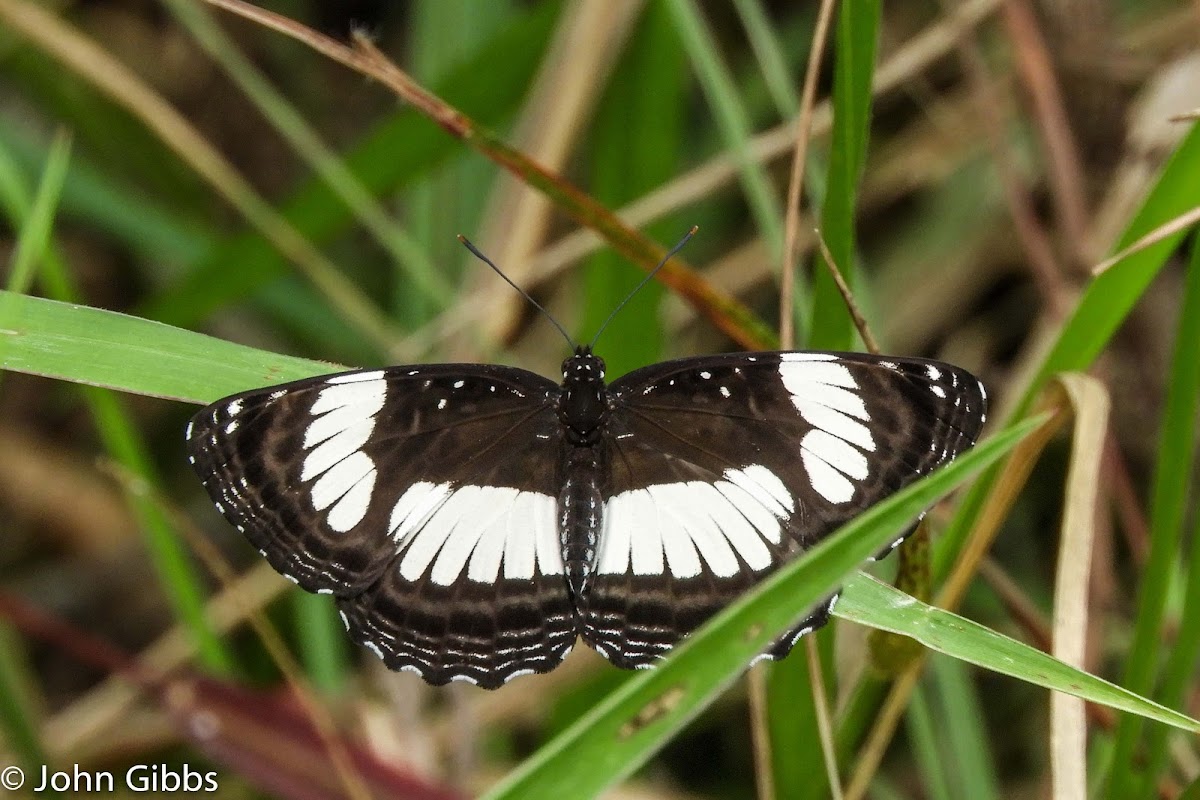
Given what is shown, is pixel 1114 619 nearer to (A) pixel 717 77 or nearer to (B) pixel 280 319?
(A) pixel 717 77

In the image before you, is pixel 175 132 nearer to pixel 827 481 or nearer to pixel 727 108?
pixel 727 108

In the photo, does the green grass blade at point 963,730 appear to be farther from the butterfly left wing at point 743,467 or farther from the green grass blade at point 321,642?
the green grass blade at point 321,642

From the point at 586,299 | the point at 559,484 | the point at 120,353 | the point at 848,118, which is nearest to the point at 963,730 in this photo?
the point at 559,484

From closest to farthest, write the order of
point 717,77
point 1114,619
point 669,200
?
point 717,77, point 669,200, point 1114,619

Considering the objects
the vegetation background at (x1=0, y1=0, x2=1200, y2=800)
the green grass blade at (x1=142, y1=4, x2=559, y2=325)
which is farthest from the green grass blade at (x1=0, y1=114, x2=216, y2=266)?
the green grass blade at (x1=142, y1=4, x2=559, y2=325)

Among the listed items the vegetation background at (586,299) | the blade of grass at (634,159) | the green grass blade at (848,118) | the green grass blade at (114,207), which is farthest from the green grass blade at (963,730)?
the green grass blade at (114,207)

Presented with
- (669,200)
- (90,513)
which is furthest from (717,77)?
(90,513)
